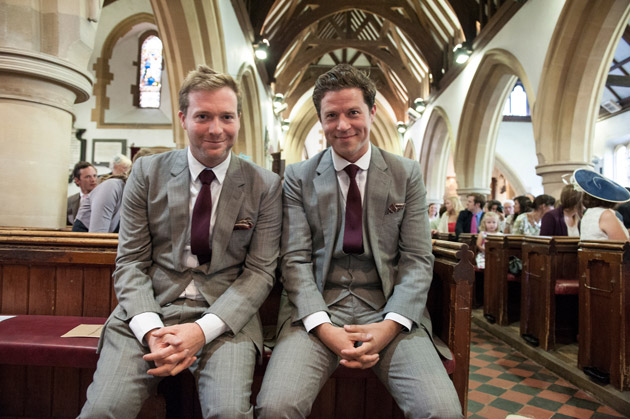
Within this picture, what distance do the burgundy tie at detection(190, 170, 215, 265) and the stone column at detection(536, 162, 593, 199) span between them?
5.63m

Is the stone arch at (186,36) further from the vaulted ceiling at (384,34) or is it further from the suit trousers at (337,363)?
the suit trousers at (337,363)

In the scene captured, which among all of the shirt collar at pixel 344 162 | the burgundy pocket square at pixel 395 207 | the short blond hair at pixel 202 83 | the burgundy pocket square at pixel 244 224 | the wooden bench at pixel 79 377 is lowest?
the wooden bench at pixel 79 377

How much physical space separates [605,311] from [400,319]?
183cm

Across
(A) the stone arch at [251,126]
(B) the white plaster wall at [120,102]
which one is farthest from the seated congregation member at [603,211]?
(B) the white plaster wall at [120,102]

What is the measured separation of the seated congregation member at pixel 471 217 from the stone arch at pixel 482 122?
3.31 m

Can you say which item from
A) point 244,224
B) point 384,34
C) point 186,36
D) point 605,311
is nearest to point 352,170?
point 244,224

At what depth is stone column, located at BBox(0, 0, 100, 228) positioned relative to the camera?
96.7 inches

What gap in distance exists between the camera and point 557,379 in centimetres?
275

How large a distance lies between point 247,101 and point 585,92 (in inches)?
259

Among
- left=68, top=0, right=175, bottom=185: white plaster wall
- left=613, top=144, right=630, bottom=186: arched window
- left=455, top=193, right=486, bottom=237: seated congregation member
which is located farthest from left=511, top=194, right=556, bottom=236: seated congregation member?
left=613, top=144, right=630, bottom=186: arched window

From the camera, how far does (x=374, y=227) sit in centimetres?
167

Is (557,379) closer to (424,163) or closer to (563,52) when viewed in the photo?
(563,52)

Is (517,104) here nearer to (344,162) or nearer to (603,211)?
(603,211)

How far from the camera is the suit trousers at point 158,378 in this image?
49.1 inches
